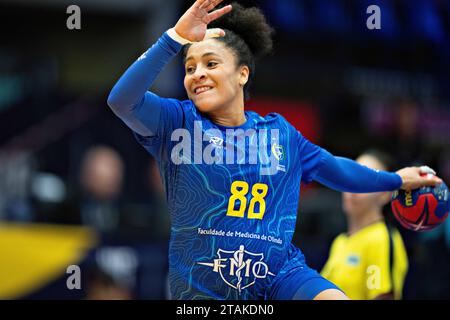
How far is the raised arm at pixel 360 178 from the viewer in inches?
177

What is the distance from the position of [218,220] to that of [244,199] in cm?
17

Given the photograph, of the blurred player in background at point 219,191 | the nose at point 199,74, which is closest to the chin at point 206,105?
the blurred player in background at point 219,191

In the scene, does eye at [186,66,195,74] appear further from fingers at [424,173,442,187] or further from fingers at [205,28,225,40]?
fingers at [424,173,442,187]

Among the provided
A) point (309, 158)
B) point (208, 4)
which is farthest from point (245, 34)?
point (309, 158)

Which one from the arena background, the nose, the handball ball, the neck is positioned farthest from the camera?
the arena background

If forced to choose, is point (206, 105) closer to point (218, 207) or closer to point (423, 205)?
point (218, 207)

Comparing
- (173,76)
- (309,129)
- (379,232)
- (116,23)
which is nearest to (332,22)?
(309,129)

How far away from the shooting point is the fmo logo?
13.1ft

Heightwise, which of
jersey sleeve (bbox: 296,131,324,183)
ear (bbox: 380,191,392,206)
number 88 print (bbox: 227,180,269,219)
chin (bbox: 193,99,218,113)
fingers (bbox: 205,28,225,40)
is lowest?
ear (bbox: 380,191,392,206)

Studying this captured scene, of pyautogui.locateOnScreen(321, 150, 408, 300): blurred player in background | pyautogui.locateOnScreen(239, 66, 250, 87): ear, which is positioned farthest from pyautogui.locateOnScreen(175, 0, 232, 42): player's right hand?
pyautogui.locateOnScreen(321, 150, 408, 300): blurred player in background

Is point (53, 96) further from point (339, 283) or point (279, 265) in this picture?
point (279, 265)

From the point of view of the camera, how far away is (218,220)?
3.99 m

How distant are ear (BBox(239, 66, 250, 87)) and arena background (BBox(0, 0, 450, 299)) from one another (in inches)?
35.9

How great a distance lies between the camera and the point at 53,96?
34.0 ft
